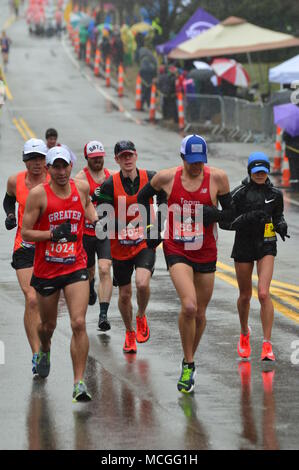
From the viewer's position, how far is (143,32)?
189 ft

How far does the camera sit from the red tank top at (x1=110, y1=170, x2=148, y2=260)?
12.0 m

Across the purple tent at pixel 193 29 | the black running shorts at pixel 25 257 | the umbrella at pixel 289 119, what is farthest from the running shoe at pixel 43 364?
the purple tent at pixel 193 29

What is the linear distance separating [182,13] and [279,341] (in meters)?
46.1

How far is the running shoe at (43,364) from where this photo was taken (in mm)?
10898

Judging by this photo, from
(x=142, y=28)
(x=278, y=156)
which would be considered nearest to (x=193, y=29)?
(x=142, y=28)

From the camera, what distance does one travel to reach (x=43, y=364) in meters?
10.9

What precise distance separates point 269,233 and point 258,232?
0.12 meters

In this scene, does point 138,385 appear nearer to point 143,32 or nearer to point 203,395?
point 203,395

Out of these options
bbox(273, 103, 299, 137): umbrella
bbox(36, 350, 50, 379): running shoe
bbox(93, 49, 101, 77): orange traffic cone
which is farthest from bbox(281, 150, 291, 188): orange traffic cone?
bbox(93, 49, 101, 77): orange traffic cone

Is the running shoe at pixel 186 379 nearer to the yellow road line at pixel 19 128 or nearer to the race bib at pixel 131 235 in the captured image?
the race bib at pixel 131 235

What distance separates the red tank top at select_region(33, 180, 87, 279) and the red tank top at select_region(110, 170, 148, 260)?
1670 mm

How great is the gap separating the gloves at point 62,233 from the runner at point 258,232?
76.0 inches

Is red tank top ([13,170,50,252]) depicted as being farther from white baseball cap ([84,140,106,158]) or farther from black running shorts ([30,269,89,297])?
white baseball cap ([84,140,106,158])
